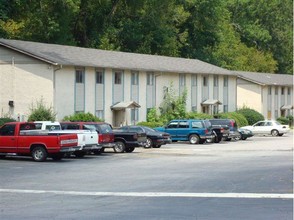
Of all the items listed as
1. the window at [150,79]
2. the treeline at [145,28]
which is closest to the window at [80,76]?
the treeline at [145,28]

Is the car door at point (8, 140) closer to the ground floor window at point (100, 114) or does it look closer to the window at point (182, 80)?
the ground floor window at point (100, 114)

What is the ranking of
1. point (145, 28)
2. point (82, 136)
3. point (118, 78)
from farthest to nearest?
1. point (145, 28)
2. point (118, 78)
3. point (82, 136)

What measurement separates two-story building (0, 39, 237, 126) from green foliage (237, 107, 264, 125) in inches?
219

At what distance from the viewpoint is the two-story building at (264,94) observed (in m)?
77.4

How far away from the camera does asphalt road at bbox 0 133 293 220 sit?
15570 millimetres

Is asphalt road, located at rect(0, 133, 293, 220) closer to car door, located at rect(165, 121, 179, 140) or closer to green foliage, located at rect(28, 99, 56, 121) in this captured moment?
green foliage, located at rect(28, 99, 56, 121)

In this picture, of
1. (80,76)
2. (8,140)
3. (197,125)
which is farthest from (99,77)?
(8,140)

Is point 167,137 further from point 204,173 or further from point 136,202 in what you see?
point 136,202

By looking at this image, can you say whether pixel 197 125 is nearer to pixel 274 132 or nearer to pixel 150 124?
pixel 150 124

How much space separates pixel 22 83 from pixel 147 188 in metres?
26.8

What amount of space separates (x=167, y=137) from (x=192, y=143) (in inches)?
197

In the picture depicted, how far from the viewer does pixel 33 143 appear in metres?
29.7

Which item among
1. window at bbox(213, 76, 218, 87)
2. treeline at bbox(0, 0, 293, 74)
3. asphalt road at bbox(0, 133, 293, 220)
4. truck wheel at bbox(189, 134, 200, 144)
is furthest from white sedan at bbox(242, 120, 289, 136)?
asphalt road at bbox(0, 133, 293, 220)

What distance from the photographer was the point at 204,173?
24.8m
